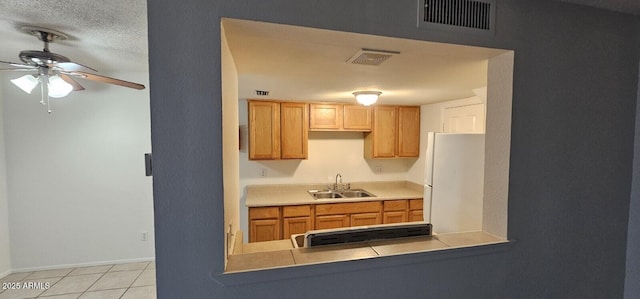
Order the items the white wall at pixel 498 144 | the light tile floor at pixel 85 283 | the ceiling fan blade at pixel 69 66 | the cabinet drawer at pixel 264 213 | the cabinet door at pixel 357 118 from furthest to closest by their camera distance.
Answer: the cabinet door at pixel 357 118 → the cabinet drawer at pixel 264 213 → the light tile floor at pixel 85 283 → the ceiling fan blade at pixel 69 66 → the white wall at pixel 498 144

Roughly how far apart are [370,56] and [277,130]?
221 cm

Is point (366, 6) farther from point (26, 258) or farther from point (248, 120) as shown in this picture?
point (26, 258)

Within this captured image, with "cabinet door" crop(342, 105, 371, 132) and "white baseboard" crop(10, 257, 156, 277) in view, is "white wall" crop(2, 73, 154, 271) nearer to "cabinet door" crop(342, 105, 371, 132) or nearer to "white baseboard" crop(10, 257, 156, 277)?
"white baseboard" crop(10, 257, 156, 277)

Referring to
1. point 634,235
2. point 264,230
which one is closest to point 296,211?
point 264,230

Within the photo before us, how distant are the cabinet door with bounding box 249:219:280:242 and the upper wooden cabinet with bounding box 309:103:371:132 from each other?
1.33m

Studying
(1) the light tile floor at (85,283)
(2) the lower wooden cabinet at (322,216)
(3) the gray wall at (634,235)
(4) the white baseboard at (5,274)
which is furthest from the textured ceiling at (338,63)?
(4) the white baseboard at (5,274)

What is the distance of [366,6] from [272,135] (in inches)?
98.1

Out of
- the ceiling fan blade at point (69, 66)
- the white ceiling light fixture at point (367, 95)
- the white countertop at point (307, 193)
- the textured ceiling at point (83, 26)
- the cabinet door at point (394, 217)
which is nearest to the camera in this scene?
the textured ceiling at point (83, 26)

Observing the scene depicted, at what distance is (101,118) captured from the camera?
2814 millimetres

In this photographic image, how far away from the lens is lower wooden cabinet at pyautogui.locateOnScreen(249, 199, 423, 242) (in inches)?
122

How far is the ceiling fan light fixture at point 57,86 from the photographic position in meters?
1.90

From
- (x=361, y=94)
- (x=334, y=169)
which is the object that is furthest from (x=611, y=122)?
(x=334, y=169)

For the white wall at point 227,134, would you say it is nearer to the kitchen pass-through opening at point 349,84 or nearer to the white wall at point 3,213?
the kitchen pass-through opening at point 349,84

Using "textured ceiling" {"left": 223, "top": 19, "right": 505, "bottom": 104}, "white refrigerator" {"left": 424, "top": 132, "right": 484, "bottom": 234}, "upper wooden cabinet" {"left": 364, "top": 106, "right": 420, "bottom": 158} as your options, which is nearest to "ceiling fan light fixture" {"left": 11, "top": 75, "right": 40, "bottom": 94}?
"textured ceiling" {"left": 223, "top": 19, "right": 505, "bottom": 104}
